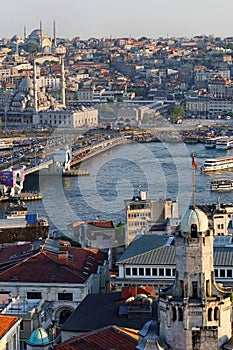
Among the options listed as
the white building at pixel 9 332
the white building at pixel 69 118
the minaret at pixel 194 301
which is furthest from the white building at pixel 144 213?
the white building at pixel 69 118

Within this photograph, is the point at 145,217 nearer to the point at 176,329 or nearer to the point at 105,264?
the point at 105,264

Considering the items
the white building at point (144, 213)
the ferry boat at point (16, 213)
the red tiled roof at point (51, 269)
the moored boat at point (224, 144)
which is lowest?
the moored boat at point (224, 144)

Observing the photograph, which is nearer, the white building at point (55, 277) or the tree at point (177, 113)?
the white building at point (55, 277)

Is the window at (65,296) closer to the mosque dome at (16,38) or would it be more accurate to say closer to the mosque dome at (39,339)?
Result: the mosque dome at (39,339)

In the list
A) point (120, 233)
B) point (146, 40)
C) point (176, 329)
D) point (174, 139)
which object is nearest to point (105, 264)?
point (120, 233)

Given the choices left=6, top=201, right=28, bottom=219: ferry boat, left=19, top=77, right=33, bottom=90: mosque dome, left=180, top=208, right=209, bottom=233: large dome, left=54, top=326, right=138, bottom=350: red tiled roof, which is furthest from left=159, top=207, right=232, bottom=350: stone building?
left=19, top=77, right=33, bottom=90: mosque dome
